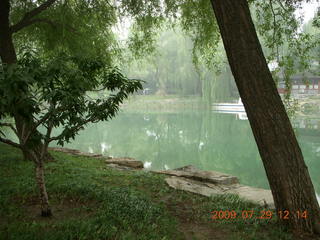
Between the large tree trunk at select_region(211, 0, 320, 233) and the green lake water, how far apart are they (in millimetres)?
4069

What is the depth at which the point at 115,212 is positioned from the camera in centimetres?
273

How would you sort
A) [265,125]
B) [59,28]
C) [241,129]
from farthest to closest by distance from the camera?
[241,129] < [59,28] < [265,125]

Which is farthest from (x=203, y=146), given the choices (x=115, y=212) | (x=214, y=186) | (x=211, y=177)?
(x=115, y=212)

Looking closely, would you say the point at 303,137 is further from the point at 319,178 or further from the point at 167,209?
the point at 167,209

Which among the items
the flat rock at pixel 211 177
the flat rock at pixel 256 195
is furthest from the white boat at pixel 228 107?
the flat rock at pixel 256 195

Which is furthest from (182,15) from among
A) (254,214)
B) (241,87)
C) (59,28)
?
(254,214)

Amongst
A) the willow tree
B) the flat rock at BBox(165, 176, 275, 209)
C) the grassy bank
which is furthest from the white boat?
the willow tree

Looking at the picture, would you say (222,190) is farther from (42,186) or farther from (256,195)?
(42,186)

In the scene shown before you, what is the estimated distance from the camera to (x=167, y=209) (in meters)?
3.09

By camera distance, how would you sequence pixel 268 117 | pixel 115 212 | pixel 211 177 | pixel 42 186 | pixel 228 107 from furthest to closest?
pixel 228 107, pixel 211 177, pixel 115 212, pixel 42 186, pixel 268 117

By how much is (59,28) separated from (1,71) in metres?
3.62

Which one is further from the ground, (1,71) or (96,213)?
(1,71)

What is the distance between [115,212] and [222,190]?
163 cm
